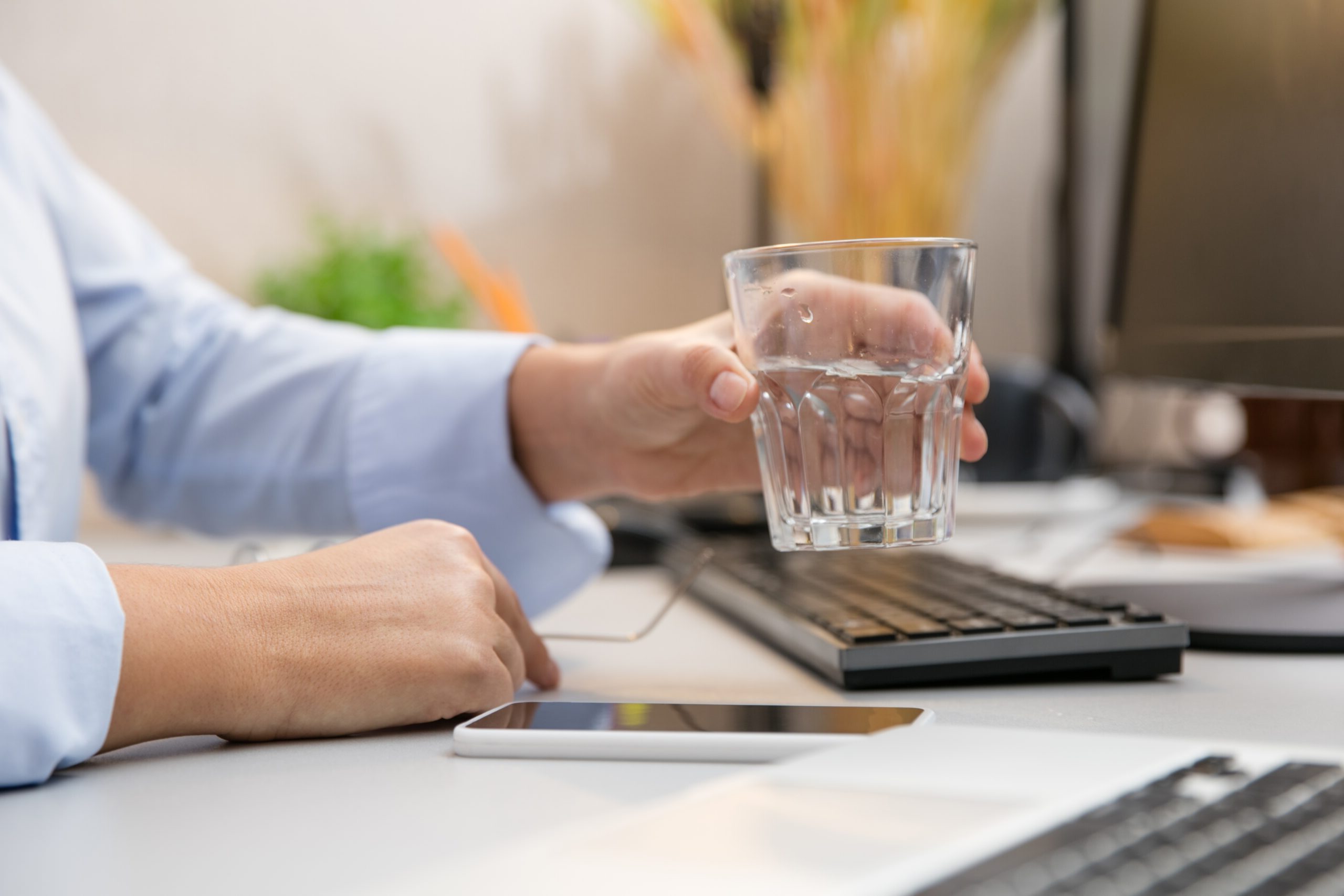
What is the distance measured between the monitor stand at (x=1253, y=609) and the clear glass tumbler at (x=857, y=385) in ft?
0.56

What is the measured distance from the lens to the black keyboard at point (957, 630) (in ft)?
1.67

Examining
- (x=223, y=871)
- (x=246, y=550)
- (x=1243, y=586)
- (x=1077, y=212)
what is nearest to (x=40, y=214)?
(x=246, y=550)

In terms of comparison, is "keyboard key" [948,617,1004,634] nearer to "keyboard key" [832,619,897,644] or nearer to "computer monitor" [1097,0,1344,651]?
"keyboard key" [832,619,897,644]

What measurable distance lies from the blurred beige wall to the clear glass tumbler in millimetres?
1173

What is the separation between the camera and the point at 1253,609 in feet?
2.15

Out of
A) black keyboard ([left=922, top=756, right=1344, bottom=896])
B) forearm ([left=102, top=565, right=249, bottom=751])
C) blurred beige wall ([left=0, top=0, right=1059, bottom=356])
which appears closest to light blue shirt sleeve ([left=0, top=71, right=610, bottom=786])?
forearm ([left=102, top=565, right=249, bottom=751])

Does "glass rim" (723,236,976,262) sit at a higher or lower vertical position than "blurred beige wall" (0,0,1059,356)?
lower

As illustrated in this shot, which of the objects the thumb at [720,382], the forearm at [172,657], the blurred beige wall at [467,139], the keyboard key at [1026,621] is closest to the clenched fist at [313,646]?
the forearm at [172,657]

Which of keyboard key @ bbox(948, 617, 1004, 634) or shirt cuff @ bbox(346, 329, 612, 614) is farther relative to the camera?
shirt cuff @ bbox(346, 329, 612, 614)

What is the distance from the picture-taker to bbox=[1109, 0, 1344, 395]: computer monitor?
2.00ft

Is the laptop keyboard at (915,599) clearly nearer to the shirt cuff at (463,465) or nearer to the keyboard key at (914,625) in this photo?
the keyboard key at (914,625)

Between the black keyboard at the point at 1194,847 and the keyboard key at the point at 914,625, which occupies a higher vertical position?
the black keyboard at the point at 1194,847

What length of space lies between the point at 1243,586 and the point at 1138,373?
0.67ft

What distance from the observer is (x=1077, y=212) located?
1.62 metres
